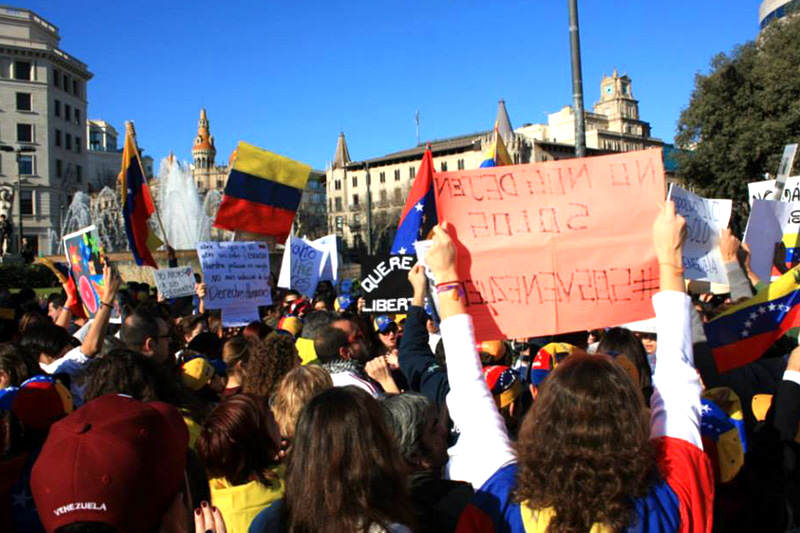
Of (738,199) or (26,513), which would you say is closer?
(26,513)

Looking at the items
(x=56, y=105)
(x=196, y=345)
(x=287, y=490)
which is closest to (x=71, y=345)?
(x=196, y=345)

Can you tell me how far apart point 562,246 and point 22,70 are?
85.8 metres

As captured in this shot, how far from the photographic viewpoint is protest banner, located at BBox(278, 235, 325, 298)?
1093cm

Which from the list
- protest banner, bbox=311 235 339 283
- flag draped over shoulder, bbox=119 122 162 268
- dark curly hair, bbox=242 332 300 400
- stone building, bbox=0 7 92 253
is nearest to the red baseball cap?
dark curly hair, bbox=242 332 300 400

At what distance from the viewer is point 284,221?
10727mm

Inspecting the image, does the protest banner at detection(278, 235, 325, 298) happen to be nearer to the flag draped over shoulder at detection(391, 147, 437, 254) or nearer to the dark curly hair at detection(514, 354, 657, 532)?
the flag draped over shoulder at detection(391, 147, 437, 254)

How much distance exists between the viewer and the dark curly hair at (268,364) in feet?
15.1

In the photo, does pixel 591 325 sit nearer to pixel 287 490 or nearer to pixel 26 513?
pixel 287 490

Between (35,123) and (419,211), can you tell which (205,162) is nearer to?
(35,123)

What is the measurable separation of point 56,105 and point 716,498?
8727cm

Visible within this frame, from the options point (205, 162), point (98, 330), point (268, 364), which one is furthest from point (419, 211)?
point (205, 162)

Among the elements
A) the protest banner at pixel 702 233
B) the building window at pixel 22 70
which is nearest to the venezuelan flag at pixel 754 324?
the protest banner at pixel 702 233

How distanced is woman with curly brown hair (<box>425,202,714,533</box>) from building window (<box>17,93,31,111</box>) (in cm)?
8455

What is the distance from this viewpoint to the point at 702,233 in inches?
194
